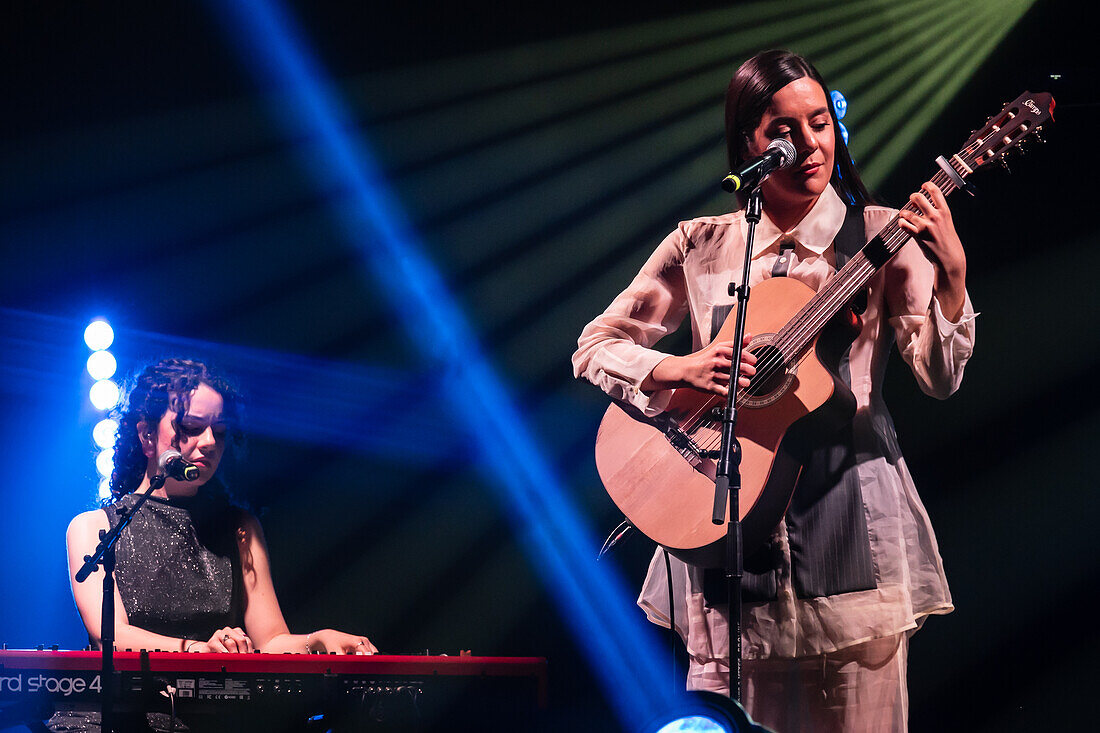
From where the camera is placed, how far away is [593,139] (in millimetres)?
5000

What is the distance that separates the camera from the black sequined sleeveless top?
368 centimetres

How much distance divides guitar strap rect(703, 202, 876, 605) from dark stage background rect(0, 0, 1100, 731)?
2.19 m

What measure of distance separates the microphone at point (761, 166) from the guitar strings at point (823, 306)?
274 mm

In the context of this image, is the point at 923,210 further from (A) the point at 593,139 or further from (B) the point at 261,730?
(A) the point at 593,139

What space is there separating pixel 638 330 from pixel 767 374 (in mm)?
524

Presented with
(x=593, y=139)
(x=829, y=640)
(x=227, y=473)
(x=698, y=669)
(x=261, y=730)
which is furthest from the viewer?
(x=593, y=139)

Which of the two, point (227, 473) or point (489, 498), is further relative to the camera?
point (489, 498)

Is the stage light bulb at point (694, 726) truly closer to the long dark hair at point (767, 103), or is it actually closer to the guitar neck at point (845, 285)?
the guitar neck at point (845, 285)

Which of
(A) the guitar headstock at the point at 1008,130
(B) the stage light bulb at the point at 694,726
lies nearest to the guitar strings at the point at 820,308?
(A) the guitar headstock at the point at 1008,130

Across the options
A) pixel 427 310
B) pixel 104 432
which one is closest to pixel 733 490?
pixel 427 310

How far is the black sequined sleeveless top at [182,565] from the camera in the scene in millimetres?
3678

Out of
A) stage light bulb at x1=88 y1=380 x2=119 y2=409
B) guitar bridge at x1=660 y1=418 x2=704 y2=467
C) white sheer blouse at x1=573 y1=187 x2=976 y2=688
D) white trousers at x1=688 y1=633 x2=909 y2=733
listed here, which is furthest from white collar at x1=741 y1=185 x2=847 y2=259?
stage light bulb at x1=88 y1=380 x2=119 y2=409

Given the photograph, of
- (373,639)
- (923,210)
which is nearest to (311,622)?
(373,639)

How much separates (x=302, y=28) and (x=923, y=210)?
12.1 feet
